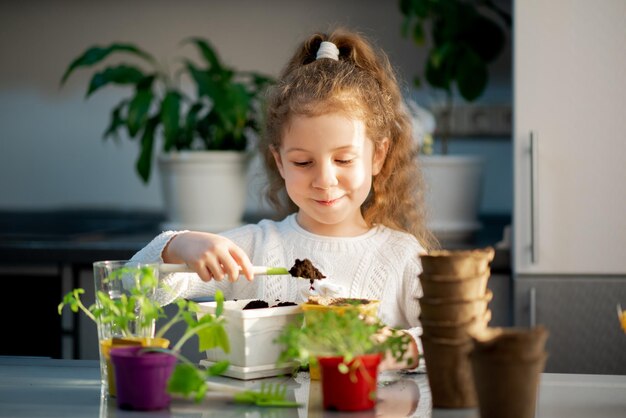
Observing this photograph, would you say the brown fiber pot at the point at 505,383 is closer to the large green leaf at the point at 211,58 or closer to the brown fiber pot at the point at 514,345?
the brown fiber pot at the point at 514,345

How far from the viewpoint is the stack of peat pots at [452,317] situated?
2.96 ft

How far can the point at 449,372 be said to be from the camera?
915 mm

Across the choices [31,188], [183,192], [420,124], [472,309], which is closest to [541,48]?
[420,124]

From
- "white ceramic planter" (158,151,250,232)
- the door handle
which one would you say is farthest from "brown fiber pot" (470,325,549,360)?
"white ceramic planter" (158,151,250,232)

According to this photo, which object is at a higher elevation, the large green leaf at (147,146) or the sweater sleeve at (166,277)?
the large green leaf at (147,146)

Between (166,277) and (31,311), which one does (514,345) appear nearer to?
(166,277)

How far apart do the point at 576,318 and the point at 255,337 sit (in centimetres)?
134

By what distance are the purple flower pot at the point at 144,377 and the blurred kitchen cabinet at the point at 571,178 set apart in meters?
1.42

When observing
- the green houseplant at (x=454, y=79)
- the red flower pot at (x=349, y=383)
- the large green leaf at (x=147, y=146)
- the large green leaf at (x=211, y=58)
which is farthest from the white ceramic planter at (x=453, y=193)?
the red flower pot at (x=349, y=383)

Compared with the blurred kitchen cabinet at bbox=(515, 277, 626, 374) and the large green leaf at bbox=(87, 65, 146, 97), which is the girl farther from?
the large green leaf at bbox=(87, 65, 146, 97)

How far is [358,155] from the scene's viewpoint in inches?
58.1

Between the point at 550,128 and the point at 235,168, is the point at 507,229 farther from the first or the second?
the point at 235,168

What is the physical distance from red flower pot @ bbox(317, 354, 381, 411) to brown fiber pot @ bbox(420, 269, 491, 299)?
3.3 inches

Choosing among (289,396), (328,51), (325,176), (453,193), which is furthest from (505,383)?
(453,193)
